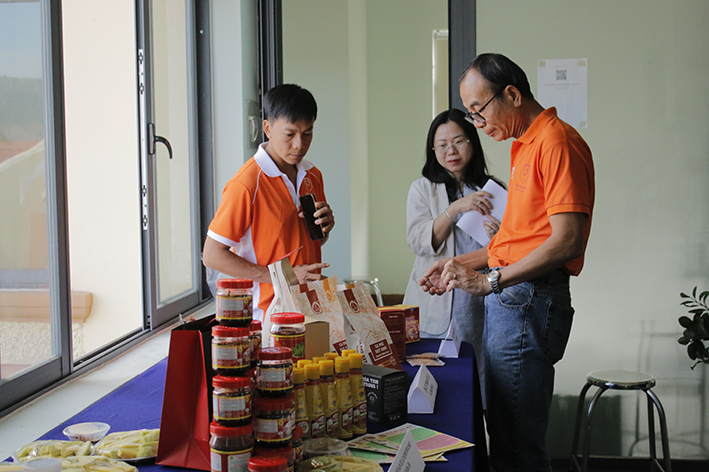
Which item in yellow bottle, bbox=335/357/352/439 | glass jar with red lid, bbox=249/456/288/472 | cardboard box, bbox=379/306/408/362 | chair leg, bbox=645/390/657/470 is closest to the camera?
glass jar with red lid, bbox=249/456/288/472

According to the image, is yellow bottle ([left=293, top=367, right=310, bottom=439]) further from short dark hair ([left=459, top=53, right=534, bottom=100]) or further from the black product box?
short dark hair ([left=459, top=53, right=534, bottom=100])

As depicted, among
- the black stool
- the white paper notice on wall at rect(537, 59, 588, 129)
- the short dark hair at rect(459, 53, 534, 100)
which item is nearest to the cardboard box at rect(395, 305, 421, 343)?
the short dark hair at rect(459, 53, 534, 100)

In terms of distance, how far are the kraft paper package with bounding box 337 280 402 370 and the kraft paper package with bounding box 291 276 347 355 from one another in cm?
2

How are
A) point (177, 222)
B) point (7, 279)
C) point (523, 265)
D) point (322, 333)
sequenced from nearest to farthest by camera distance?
point (322, 333)
point (523, 265)
point (7, 279)
point (177, 222)

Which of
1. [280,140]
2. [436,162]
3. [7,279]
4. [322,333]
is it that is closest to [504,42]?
[436,162]

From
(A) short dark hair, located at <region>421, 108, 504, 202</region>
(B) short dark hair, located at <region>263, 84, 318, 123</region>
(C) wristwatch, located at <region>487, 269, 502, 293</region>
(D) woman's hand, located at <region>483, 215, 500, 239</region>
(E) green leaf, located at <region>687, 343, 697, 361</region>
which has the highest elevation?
(B) short dark hair, located at <region>263, 84, 318, 123</region>

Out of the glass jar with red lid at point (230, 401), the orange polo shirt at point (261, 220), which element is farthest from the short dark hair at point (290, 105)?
the glass jar with red lid at point (230, 401)

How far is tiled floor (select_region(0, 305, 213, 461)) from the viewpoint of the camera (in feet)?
4.89

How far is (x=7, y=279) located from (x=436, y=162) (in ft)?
5.38

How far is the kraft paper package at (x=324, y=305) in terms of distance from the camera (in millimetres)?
1442

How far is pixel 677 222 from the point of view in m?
2.87

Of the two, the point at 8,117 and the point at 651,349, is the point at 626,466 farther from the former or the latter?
the point at 8,117

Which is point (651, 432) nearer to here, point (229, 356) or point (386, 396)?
point (386, 396)

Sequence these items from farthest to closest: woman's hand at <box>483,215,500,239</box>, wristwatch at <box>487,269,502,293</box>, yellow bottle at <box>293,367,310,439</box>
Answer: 1. woman's hand at <box>483,215,500,239</box>
2. wristwatch at <box>487,269,502,293</box>
3. yellow bottle at <box>293,367,310,439</box>
